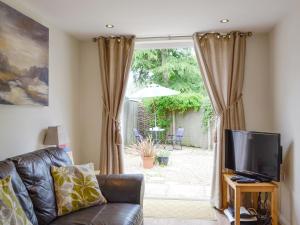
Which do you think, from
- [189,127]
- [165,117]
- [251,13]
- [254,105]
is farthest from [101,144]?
[251,13]

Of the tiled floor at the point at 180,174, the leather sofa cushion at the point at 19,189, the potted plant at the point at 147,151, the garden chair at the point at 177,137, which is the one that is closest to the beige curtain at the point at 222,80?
the tiled floor at the point at 180,174

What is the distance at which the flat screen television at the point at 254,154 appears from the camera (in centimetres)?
291

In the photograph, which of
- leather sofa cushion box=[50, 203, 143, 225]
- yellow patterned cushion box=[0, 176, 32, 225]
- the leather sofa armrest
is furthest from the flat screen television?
yellow patterned cushion box=[0, 176, 32, 225]

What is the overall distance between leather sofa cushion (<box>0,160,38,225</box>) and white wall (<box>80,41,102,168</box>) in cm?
201

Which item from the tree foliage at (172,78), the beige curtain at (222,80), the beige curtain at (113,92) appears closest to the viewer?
the beige curtain at (222,80)

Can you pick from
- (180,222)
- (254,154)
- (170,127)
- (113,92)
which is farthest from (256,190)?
(113,92)

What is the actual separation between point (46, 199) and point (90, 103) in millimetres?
2057

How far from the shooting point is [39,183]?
2227mm

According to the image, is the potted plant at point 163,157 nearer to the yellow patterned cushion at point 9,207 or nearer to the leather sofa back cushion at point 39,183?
the leather sofa back cushion at point 39,183

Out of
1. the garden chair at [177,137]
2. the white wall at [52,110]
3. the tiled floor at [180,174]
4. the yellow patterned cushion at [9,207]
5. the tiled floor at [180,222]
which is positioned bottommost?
the tiled floor at [180,222]

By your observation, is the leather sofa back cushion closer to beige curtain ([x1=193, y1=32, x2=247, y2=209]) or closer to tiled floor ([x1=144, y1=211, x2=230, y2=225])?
tiled floor ([x1=144, y1=211, x2=230, y2=225])

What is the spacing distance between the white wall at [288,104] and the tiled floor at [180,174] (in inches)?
42.6

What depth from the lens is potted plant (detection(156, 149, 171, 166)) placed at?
417 centimetres

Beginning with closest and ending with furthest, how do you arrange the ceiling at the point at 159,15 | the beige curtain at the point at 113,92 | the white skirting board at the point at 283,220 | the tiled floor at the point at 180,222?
1. the ceiling at the point at 159,15
2. the white skirting board at the point at 283,220
3. the tiled floor at the point at 180,222
4. the beige curtain at the point at 113,92
